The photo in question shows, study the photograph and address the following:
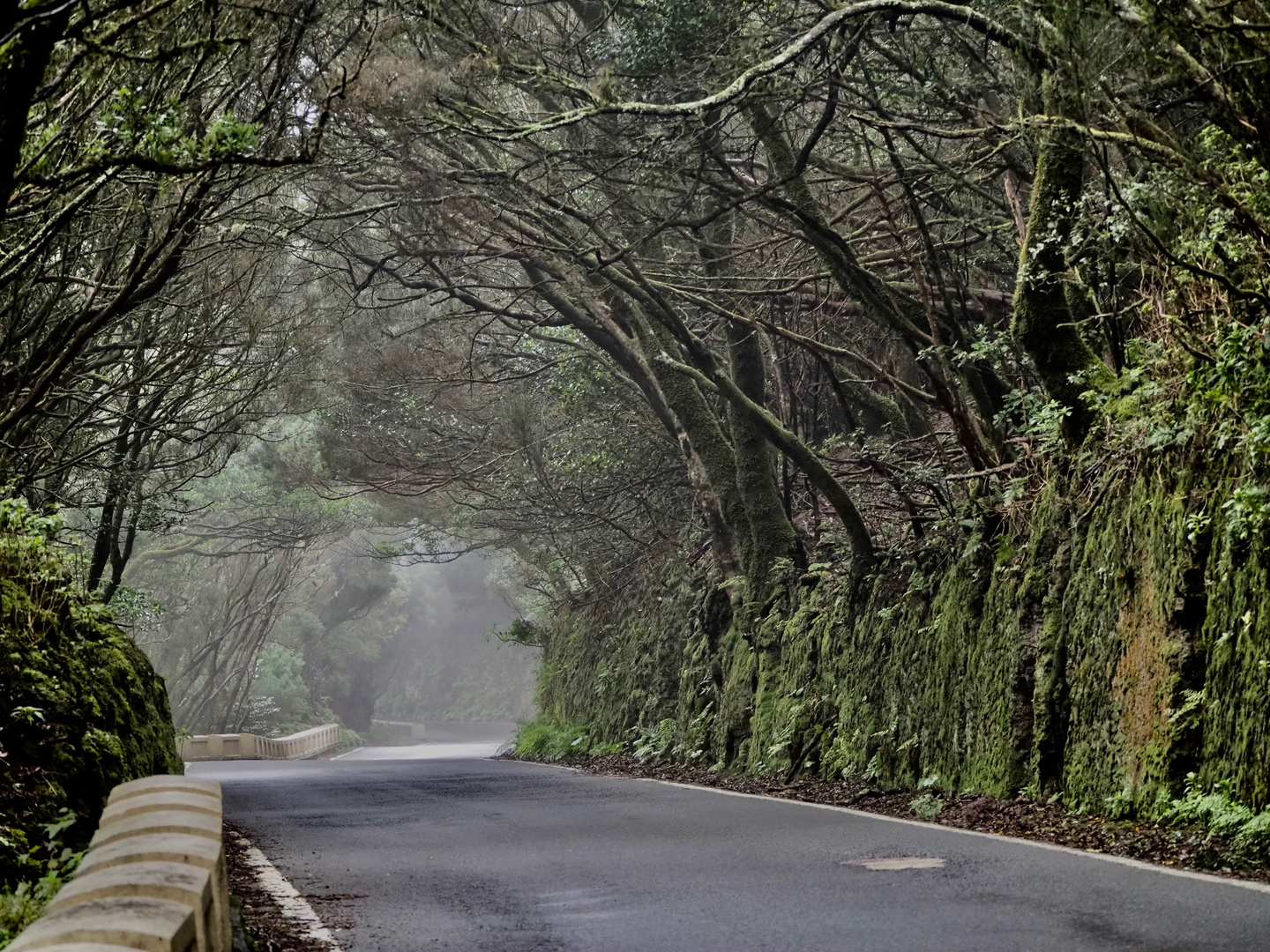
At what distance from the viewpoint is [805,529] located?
2036 cm

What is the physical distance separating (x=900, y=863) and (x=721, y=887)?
1273mm

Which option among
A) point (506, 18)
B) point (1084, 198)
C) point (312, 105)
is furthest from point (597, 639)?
point (1084, 198)

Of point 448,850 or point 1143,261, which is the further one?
point 1143,261

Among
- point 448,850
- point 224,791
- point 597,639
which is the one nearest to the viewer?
point 448,850

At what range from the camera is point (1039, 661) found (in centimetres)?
1078

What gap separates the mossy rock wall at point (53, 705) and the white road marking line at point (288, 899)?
105 centimetres

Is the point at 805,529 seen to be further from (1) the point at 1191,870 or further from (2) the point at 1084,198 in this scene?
(1) the point at 1191,870

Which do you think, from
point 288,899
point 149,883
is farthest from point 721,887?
point 149,883

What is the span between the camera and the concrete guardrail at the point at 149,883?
3502mm

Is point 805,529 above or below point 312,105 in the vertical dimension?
below

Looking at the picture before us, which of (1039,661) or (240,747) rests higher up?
(1039,661)

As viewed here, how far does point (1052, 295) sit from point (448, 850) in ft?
22.3

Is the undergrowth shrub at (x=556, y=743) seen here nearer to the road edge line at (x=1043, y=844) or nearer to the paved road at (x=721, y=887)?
the road edge line at (x=1043, y=844)

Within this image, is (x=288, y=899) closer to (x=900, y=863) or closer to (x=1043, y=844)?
(x=900, y=863)
